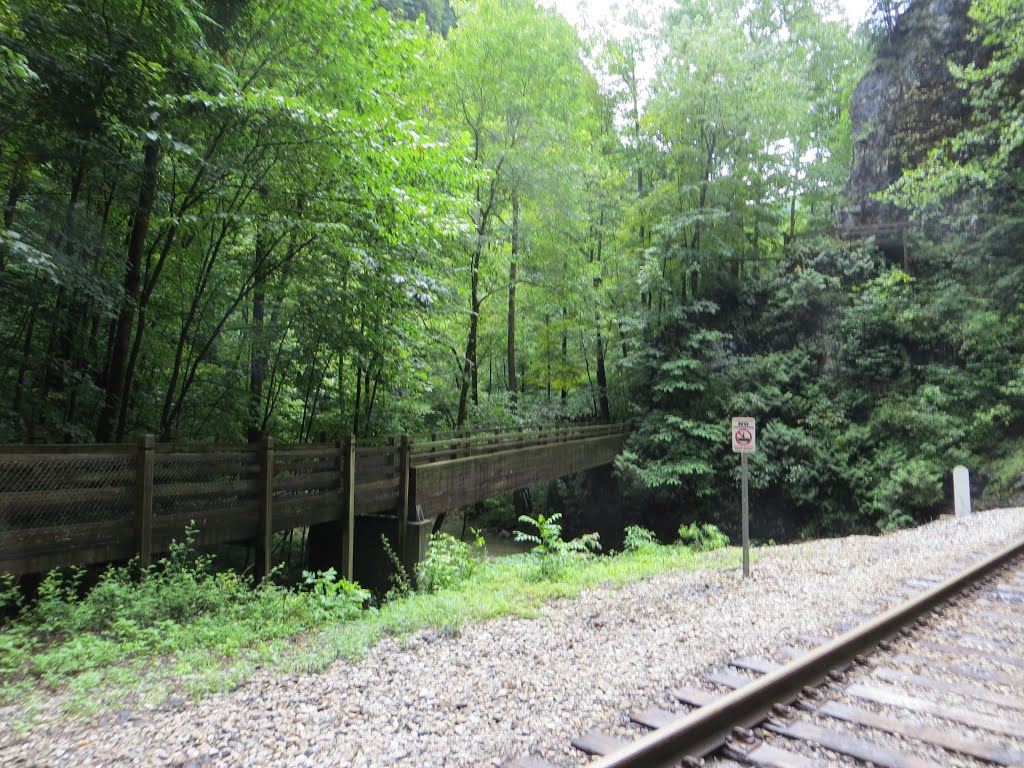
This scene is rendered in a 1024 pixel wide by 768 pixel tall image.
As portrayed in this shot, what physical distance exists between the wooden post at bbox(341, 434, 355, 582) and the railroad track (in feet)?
20.8

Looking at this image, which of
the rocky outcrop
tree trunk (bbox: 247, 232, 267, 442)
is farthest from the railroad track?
the rocky outcrop

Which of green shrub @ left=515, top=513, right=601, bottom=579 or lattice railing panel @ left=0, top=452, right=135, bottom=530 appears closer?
Result: lattice railing panel @ left=0, top=452, right=135, bottom=530

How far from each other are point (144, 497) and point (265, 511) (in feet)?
5.35

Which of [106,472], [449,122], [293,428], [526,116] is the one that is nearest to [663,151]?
[526,116]

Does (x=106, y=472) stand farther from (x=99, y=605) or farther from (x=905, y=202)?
(x=905, y=202)

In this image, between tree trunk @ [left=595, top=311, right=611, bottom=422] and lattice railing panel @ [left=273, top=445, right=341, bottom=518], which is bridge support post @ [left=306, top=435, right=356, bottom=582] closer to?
lattice railing panel @ [left=273, top=445, right=341, bottom=518]

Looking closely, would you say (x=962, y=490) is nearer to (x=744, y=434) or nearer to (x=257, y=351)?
(x=744, y=434)

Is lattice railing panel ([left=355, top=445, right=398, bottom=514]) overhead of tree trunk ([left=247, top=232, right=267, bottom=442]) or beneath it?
beneath

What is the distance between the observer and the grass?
368 centimetres

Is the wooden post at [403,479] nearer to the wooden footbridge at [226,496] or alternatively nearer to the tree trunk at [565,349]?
the wooden footbridge at [226,496]

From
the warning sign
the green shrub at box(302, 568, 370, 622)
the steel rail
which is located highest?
the warning sign

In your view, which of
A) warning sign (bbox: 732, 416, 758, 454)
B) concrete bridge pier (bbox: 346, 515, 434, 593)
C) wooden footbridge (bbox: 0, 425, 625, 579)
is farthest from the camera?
concrete bridge pier (bbox: 346, 515, 434, 593)

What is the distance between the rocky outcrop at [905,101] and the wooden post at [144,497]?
83.0 ft

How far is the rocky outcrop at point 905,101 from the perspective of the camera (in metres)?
21.0
